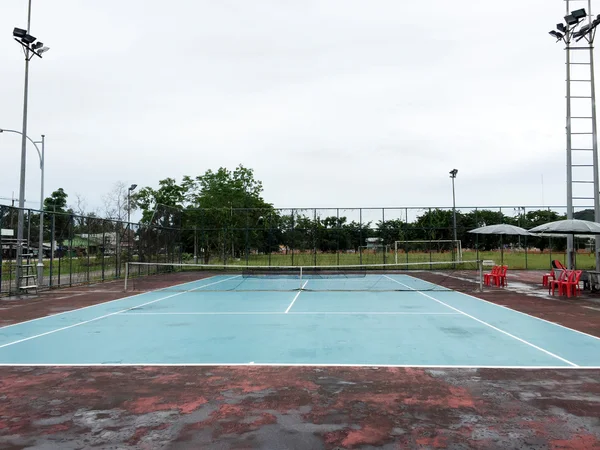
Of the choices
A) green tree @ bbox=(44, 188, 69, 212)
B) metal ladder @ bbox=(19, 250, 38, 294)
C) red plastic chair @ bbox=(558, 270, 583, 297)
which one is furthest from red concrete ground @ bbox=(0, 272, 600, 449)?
green tree @ bbox=(44, 188, 69, 212)

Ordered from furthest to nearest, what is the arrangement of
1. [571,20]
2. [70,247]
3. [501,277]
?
[70,247]
[501,277]
[571,20]

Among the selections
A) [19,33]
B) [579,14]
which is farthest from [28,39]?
[579,14]

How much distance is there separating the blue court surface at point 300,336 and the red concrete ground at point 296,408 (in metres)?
0.58

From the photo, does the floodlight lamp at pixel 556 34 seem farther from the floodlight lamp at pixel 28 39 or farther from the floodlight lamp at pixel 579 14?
the floodlight lamp at pixel 28 39

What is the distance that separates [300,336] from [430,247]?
74.1 feet

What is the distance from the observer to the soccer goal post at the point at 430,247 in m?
29.1

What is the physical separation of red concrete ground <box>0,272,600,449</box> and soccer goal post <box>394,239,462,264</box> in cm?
2358

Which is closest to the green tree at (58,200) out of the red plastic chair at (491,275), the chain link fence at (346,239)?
the chain link fence at (346,239)

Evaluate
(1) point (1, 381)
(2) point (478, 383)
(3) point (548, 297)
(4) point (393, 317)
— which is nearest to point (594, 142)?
(3) point (548, 297)

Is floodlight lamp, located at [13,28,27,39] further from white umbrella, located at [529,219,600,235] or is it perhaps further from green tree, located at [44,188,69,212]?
green tree, located at [44,188,69,212]

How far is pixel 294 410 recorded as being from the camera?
463 cm

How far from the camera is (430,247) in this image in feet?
96.4

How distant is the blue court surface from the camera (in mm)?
6727

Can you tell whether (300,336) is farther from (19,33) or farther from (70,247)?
(19,33)
